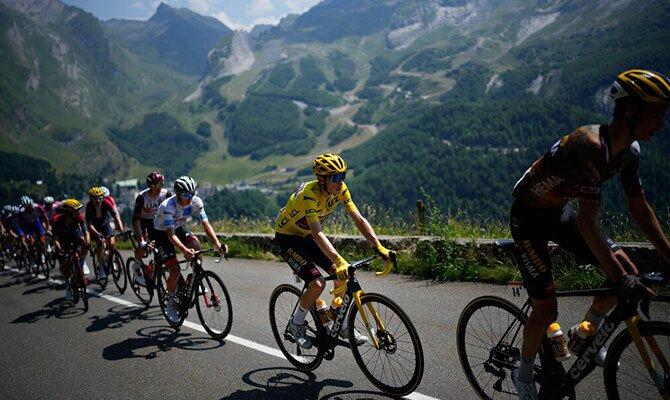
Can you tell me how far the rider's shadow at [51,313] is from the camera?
903 centimetres

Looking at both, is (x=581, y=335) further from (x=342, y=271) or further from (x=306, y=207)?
(x=306, y=207)

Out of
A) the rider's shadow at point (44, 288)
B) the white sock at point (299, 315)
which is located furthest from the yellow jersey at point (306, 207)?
the rider's shadow at point (44, 288)

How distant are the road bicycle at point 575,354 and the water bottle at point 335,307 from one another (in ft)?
4.05

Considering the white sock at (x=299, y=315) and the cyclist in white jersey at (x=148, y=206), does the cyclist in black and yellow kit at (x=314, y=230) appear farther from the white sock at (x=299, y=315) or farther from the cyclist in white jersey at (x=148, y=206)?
the cyclist in white jersey at (x=148, y=206)

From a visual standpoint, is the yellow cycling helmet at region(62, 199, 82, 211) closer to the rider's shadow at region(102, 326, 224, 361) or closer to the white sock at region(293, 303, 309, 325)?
the rider's shadow at region(102, 326, 224, 361)

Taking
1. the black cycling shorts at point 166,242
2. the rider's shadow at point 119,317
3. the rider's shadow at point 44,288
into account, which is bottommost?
the rider's shadow at point 44,288

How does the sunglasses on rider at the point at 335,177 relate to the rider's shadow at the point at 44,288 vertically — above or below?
above

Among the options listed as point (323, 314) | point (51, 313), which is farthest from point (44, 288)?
point (323, 314)

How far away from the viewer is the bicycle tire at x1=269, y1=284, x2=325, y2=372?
5250 mm

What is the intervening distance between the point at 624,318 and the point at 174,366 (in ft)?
16.3

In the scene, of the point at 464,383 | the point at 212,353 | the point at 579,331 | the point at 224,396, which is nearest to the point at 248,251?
the point at 212,353

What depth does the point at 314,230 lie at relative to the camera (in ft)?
15.7

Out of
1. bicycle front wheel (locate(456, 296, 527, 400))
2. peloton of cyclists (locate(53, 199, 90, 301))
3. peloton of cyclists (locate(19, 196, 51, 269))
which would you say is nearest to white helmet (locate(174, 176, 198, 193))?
peloton of cyclists (locate(53, 199, 90, 301))

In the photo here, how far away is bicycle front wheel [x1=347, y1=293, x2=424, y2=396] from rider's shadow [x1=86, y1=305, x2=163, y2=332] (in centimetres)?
488
